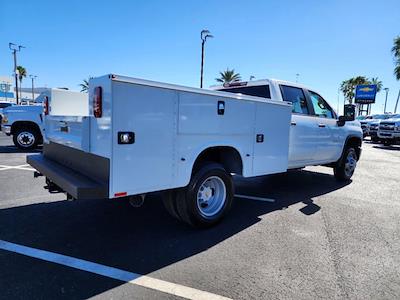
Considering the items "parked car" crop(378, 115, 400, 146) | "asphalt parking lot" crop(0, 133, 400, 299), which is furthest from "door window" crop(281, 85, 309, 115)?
"parked car" crop(378, 115, 400, 146)

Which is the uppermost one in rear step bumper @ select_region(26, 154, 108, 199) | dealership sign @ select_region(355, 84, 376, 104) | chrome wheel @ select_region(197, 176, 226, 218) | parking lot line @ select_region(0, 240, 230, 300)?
dealership sign @ select_region(355, 84, 376, 104)

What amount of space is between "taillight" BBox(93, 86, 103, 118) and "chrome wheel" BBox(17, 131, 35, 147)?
951 cm

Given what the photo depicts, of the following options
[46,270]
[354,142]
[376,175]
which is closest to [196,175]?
[46,270]

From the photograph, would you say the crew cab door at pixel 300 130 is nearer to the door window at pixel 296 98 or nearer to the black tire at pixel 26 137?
the door window at pixel 296 98

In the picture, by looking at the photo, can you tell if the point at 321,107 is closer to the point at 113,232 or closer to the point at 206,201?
the point at 206,201

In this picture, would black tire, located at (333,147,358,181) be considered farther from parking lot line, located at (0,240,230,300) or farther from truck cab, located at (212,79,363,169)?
parking lot line, located at (0,240,230,300)

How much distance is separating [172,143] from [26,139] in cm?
985

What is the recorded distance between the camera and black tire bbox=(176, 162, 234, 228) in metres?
3.68

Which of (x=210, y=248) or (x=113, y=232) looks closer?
(x=210, y=248)

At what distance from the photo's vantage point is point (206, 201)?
4.17m

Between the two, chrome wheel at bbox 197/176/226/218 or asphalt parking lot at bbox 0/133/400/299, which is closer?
asphalt parking lot at bbox 0/133/400/299

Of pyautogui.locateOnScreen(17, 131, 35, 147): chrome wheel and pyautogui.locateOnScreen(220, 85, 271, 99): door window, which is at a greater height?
pyautogui.locateOnScreen(220, 85, 271, 99): door window

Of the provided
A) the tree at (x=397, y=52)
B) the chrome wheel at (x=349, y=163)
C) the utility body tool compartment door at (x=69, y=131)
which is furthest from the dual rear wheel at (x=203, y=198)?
the tree at (x=397, y=52)

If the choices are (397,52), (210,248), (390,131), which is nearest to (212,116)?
(210,248)
